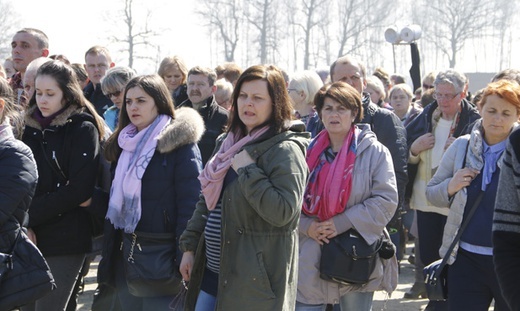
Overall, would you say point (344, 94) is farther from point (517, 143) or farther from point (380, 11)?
point (380, 11)

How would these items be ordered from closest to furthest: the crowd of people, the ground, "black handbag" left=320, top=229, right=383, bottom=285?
the crowd of people → "black handbag" left=320, top=229, right=383, bottom=285 → the ground

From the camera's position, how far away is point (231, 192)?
13.5ft

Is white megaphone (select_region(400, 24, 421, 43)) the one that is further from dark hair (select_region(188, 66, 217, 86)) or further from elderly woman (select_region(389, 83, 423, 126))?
dark hair (select_region(188, 66, 217, 86))

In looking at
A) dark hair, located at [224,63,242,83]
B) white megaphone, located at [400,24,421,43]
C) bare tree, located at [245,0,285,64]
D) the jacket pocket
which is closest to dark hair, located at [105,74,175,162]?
the jacket pocket

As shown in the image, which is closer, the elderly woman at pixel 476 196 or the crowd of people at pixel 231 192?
the crowd of people at pixel 231 192

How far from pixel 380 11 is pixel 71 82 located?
70800 mm

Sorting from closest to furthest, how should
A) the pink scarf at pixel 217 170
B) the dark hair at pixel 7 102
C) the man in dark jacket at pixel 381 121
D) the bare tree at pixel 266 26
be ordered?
the pink scarf at pixel 217 170, the dark hair at pixel 7 102, the man in dark jacket at pixel 381 121, the bare tree at pixel 266 26

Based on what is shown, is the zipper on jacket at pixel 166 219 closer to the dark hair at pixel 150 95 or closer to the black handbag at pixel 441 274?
the dark hair at pixel 150 95

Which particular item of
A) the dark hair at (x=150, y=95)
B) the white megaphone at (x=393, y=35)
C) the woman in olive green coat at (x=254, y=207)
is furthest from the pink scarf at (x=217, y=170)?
the white megaphone at (x=393, y=35)

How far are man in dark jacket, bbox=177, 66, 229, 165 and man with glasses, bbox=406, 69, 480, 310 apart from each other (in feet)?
5.81

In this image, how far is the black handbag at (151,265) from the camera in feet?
16.0

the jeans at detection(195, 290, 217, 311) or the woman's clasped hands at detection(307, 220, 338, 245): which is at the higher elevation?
the woman's clasped hands at detection(307, 220, 338, 245)

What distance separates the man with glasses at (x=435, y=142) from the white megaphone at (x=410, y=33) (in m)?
8.86

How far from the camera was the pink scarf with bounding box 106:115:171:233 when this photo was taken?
4938 millimetres
